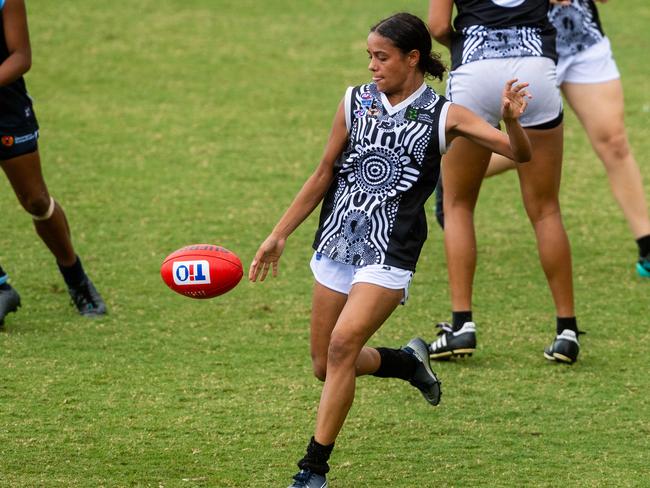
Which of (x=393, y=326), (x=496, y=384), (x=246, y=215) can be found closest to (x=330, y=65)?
(x=246, y=215)

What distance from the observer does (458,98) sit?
6145mm

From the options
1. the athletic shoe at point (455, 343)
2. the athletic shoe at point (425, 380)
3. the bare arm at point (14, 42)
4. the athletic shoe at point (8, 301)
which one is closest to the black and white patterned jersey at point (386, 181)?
the athletic shoe at point (425, 380)

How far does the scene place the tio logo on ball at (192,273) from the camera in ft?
17.0

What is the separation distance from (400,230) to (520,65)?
157cm

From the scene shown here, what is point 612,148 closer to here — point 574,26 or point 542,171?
point 574,26

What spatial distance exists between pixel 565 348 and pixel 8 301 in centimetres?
304

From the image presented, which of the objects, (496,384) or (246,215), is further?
(246,215)

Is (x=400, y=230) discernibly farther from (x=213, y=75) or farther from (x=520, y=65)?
(x=213, y=75)

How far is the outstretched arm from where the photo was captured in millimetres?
4711

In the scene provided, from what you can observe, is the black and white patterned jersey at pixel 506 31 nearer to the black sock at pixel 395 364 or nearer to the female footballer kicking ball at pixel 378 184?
the female footballer kicking ball at pixel 378 184

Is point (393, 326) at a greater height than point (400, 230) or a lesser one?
lesser

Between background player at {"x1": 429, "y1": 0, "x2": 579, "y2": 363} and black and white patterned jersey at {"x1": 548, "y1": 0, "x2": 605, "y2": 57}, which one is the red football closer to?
background player at {"x1": 429, "y1": 0, "x2": 579, "y2": 363}

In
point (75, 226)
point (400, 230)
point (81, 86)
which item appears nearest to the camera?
point (400, 230)

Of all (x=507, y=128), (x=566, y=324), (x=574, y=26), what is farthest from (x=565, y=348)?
(x=574, y=26)
